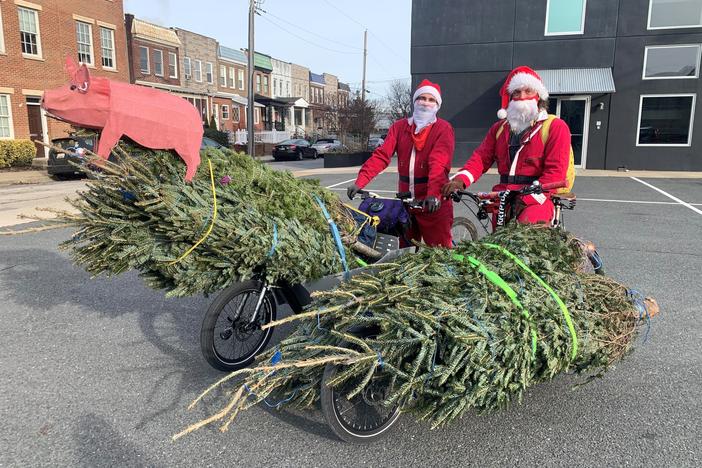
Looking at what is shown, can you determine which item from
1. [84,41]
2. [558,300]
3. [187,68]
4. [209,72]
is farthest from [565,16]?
[209,72]

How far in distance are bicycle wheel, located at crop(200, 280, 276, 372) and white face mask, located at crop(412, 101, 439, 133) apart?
2034 millimetres

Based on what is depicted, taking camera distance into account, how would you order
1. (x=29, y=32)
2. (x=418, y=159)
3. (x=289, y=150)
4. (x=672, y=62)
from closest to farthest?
1. (x=418, y=159)
2. (x=672, y=62)
3. (x=29, y=32)
4. (x=289, y=150)

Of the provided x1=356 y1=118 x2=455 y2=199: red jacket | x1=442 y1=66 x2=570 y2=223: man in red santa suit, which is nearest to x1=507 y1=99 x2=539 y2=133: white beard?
x1=442 y1=66 x2=570 y2=223: man in red santa suit

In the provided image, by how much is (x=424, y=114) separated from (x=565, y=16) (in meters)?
18.0

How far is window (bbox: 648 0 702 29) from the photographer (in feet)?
60.7

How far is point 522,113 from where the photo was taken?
12.7 feet

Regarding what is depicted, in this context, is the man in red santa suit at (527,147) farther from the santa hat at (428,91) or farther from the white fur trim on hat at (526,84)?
the santa hat at (428,91)

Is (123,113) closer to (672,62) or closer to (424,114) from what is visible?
(424,114)

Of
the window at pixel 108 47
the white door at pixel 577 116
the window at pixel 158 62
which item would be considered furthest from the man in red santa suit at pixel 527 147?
the window at pixel 158 62

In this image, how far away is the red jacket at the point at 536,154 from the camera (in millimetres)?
3717

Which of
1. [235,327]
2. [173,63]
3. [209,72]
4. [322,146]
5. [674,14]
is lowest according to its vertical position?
[235,327]

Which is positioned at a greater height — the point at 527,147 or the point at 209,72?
the point at 209,72

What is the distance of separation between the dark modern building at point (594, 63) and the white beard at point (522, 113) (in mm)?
16495

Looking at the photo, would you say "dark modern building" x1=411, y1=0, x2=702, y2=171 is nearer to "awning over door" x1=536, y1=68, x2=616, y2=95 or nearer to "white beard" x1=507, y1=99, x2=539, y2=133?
"awning over door" x1=536, y1=68, x2=616, y2=95
